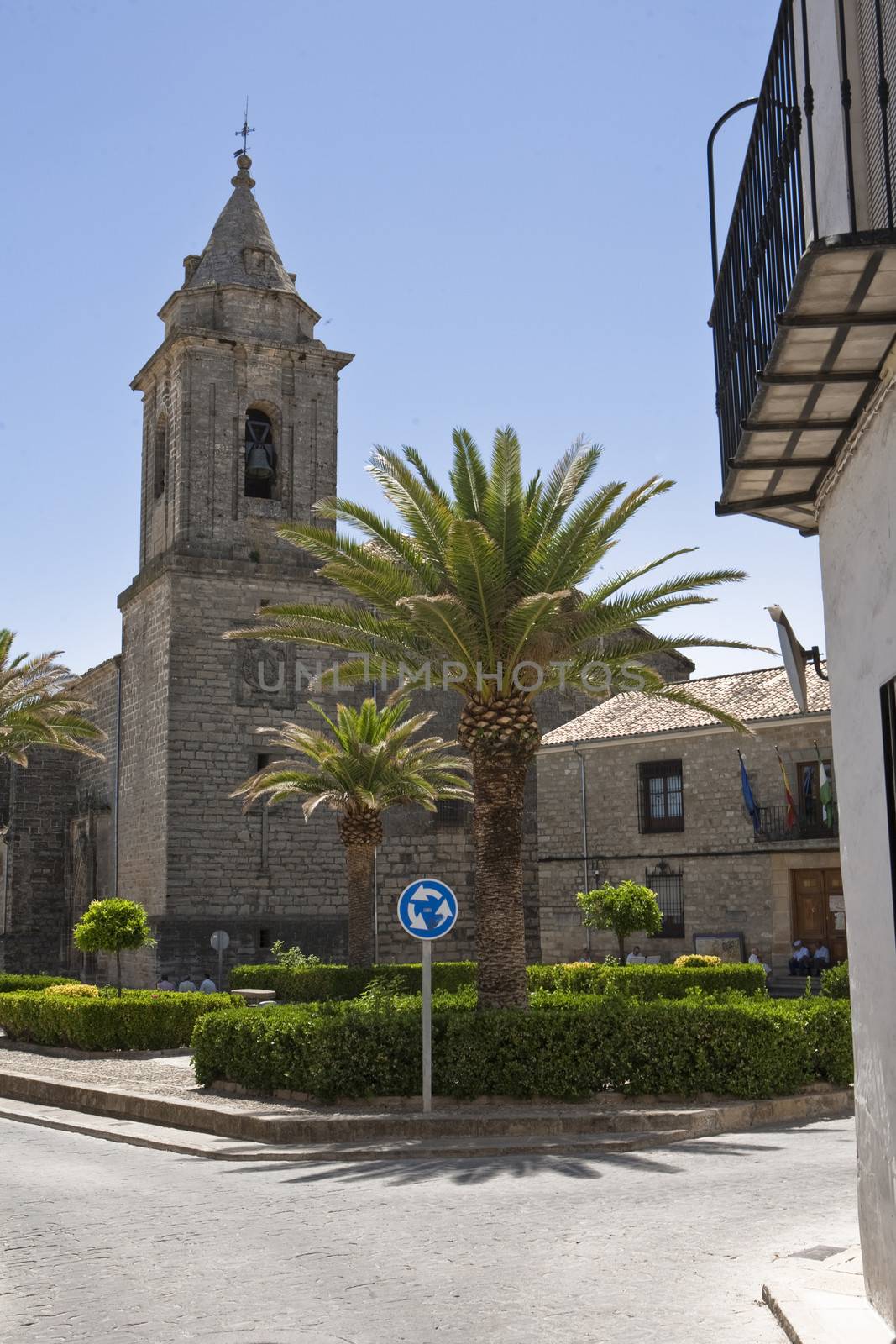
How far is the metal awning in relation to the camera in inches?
168

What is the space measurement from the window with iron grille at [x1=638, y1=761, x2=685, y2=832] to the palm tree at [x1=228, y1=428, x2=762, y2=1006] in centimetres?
1585

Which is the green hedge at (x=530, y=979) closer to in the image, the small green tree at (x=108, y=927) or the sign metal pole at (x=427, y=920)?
the small green tree at (x=108, y=927)

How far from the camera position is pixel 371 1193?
29.6ft

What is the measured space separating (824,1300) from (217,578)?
2621 cm

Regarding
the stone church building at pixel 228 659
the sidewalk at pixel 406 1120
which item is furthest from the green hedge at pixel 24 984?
the sidewalk at pixel 406 1120

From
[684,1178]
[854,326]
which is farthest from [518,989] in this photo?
[854,326]

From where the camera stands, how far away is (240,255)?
33.0m

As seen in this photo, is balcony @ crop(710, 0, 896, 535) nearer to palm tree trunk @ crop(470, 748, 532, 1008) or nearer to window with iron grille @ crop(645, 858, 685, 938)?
palm tree trunk @ crop(470, 748, 532, 1008)

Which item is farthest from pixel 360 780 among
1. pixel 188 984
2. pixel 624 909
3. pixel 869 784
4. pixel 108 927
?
pixel 869 784

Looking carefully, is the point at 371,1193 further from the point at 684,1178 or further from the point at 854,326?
the point at 854,326

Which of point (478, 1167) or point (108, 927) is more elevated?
point (108, 927)

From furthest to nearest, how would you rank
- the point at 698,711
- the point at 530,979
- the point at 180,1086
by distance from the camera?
the point at 698,711 < the point at 530,979 < the point at 180,1086

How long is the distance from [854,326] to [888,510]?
0.78 m

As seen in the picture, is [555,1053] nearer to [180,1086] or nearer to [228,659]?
[180,1086]
